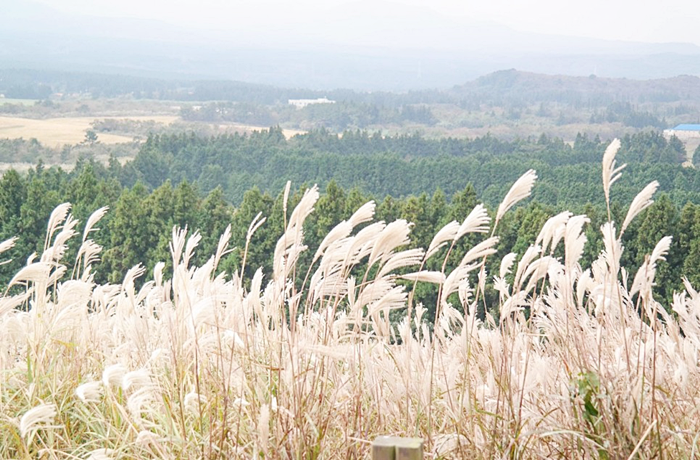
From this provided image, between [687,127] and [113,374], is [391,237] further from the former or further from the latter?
[687,127]

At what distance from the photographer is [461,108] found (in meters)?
123

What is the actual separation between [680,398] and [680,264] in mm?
19129

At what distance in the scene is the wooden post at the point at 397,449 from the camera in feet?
5.71

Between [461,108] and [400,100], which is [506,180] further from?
[400,100]

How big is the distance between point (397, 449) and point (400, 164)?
56336 millimetres

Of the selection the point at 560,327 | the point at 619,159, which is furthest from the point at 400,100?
the point at 560,327

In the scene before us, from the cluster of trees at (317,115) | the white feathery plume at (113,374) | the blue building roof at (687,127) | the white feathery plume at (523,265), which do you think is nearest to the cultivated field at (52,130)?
the cluster of trees at (317,115)

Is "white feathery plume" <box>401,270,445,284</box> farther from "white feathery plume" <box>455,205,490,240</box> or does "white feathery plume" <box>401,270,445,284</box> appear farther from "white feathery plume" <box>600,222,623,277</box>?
"white feathery plume" <box>600,222,623,277</box>

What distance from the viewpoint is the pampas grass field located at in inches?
80.9

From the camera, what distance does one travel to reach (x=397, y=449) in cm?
175

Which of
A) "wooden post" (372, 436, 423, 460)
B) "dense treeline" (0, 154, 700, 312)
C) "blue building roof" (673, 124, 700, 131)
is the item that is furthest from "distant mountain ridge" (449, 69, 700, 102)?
"wooden post" (372, 436, 423, 460)

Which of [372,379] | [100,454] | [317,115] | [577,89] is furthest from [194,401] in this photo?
[577,89]

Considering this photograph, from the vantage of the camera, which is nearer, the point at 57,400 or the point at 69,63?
the point at 57,400

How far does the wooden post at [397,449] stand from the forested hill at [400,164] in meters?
41.4
